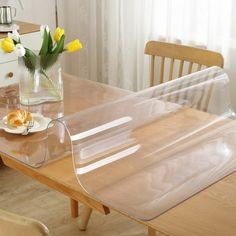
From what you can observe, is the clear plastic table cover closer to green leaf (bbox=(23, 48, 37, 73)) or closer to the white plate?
the white plate

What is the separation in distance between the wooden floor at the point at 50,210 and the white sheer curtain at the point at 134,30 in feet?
3.66

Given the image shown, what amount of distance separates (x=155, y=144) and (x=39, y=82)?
0.60m

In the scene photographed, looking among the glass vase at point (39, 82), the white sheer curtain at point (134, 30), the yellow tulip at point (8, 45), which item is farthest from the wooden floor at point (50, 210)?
the white sheer curtain at point (134, 30)

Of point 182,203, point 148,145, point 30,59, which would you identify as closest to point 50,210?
point 30,59

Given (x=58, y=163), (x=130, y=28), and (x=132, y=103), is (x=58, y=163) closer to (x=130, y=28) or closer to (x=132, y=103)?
(x=132, y=103)

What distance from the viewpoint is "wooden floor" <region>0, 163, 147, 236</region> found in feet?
8.41

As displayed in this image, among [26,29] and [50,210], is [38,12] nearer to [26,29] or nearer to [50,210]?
[26,29]

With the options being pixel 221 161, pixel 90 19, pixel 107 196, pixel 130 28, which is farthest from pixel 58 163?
pixel 90 19

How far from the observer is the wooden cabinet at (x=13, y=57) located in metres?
3.23

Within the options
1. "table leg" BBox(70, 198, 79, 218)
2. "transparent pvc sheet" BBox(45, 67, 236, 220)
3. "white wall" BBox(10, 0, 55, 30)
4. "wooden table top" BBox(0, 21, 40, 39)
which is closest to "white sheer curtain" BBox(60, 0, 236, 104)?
"white wall" BBox(10, 0, 55, 30)

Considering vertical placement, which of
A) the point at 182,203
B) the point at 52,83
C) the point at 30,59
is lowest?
the point at 182,203

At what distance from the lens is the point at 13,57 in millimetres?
3279

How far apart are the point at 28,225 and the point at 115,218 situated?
1.63 m

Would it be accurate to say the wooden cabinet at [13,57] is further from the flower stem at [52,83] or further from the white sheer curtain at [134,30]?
the flower stem at [52,83]
